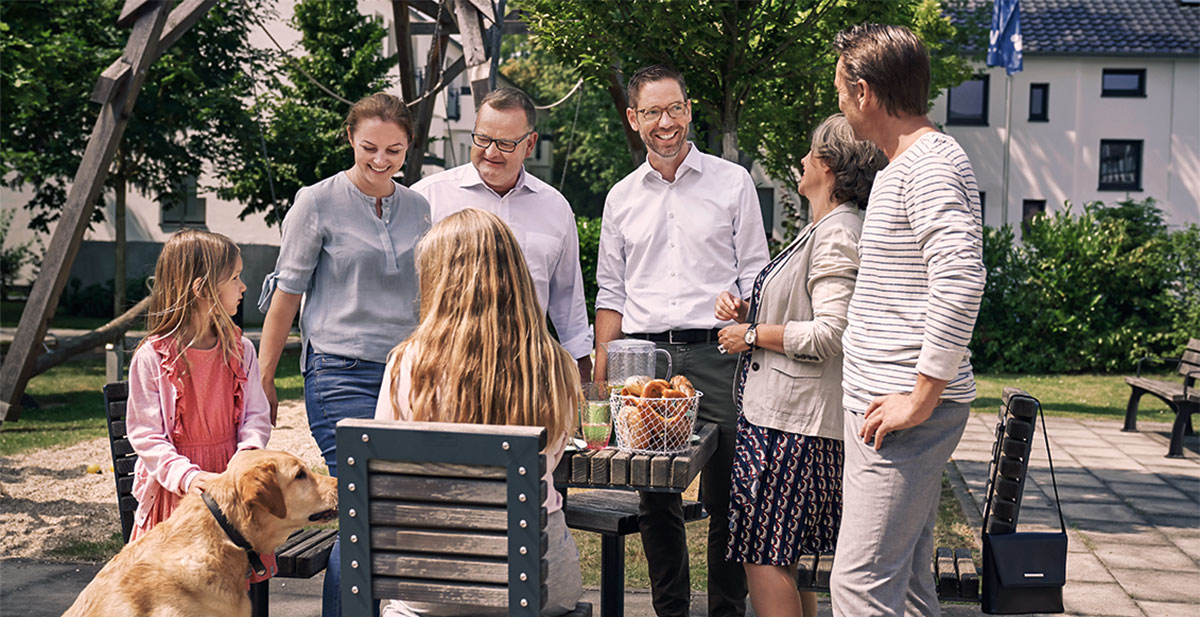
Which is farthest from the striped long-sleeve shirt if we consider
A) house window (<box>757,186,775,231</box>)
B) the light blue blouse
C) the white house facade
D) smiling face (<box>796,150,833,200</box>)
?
house window (<box>757,186,775,231</box>)

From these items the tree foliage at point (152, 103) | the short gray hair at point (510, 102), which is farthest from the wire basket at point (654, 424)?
the tree foliage at point (152, 103)

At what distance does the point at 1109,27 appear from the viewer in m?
32.8

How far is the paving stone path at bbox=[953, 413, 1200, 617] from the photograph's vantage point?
224 inches

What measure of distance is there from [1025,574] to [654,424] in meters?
1.37

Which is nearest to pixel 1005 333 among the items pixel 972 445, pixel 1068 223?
pixel 1068 223

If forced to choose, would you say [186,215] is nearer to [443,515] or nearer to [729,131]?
[729,131]

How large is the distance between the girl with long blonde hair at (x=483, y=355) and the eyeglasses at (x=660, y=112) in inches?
61.6

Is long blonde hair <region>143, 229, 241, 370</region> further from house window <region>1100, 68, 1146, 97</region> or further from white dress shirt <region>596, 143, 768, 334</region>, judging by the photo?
house window <region>1100, 68, 1146, 97</region>

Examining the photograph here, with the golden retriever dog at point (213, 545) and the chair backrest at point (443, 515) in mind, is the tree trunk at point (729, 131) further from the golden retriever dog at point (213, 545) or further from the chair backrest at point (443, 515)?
the chair backrest at point (443, 515)

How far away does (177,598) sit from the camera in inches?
126

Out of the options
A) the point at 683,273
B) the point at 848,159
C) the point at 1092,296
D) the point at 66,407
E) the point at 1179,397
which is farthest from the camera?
the point at 1092,296

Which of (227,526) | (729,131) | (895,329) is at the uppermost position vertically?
(729,131)

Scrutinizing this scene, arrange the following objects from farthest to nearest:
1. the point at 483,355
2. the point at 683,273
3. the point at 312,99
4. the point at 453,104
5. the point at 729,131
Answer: the point at 453,104 → the point at 312,99 → the point at 729,131 → the point at 683,273 → the point at 483,355

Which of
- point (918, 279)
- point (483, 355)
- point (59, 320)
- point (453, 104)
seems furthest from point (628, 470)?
point (453, 104)
